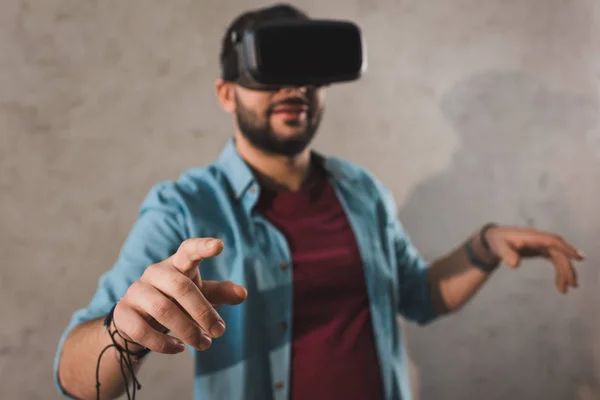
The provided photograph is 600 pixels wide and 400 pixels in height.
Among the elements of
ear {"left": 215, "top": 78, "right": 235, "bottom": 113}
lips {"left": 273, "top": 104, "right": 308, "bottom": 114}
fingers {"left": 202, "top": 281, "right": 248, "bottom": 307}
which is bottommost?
fingers {"left": 202, "top": 281, "right": 248, "bottom": 307}

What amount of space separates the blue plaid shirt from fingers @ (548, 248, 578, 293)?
287 millimetres

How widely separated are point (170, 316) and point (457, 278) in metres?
0.66

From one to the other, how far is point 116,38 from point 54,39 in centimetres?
11

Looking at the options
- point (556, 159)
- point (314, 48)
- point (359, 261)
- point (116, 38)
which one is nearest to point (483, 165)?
point (556, 159)

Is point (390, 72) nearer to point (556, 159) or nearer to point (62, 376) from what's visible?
point (556, 159)

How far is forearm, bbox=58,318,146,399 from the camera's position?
1.74ft

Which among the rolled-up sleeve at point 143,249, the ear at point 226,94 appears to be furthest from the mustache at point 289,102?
the rolled-up sleeve at point 143,249

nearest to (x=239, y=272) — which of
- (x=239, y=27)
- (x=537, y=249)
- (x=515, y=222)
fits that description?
(x=239, y=27)

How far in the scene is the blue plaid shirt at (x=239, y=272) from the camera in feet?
2.31

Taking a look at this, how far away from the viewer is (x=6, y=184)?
89 centimetres

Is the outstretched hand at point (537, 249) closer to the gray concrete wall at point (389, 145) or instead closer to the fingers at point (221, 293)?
the gray concrete wall at point (389, 145)

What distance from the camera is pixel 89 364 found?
56cm

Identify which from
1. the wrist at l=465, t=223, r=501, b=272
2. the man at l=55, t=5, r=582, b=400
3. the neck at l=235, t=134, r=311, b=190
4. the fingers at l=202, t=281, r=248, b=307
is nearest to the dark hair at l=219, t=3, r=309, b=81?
the man at l=55, t=5, r=582, b=400

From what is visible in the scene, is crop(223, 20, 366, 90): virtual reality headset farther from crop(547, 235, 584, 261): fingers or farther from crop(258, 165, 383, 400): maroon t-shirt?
crop(547, 235, 584, 261): fingers
